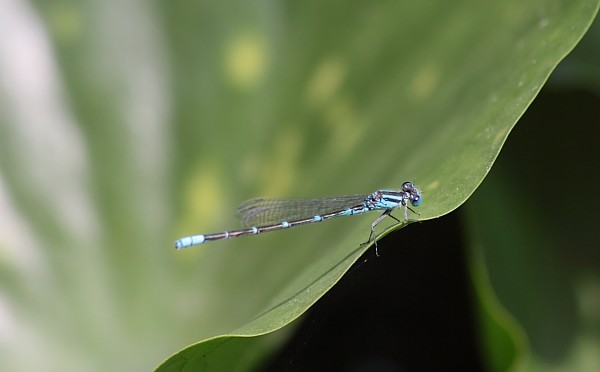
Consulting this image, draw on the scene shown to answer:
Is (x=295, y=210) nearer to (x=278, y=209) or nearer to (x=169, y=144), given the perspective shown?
(x=278, y=209)

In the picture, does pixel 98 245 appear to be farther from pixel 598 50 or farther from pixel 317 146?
pixel 598 50

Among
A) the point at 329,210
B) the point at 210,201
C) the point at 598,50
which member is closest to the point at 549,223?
the point at 598,50

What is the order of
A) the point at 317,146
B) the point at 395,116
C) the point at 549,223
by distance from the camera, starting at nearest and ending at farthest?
the point at 395,116 < the point at 317,146 < the point at 549,223

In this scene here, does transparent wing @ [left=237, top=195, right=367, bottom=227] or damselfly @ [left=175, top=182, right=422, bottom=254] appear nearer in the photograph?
damselfly @ [left=175, top=182, right=422, bottom=254]

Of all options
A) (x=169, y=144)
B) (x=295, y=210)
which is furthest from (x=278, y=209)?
(x=169, y=144)
